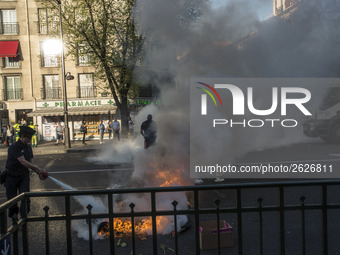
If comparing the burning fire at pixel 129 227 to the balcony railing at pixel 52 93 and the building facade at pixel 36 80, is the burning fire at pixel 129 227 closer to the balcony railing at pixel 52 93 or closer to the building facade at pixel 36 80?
the building facade at pixel 36 80

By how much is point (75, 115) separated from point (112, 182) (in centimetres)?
1744

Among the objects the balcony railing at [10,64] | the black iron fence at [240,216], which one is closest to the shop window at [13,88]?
the balcony railing at [10,64]

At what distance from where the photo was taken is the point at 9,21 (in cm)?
2386

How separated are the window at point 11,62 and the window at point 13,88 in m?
0.90

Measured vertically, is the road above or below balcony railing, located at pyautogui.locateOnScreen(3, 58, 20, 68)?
below

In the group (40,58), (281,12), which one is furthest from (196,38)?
(40,58)

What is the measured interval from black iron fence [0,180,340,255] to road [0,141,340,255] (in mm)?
49

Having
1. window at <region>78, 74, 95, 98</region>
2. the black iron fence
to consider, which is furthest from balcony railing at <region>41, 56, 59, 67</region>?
the black iron fence

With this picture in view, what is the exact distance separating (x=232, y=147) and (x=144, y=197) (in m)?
3.03

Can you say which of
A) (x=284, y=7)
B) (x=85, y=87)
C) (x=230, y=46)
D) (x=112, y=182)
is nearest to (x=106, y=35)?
(x=112, y=182)

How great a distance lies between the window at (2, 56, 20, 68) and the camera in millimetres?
23953

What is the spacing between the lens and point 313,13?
263 inches

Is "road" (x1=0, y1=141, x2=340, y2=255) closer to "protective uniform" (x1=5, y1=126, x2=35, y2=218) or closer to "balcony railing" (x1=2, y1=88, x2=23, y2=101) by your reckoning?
"protective uniform" (x1=5, y1=126, x2=35, y2=218)

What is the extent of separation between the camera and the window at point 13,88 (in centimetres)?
2405
